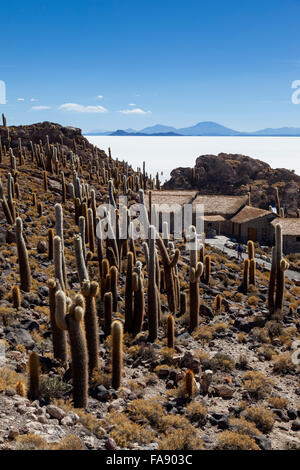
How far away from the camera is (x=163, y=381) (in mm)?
12797

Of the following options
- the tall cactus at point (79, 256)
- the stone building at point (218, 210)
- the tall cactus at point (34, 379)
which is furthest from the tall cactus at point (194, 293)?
the stone building at point (218, 210)

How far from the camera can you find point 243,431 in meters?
10.0

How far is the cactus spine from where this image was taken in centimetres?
1095

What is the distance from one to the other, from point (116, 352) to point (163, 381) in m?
2.55

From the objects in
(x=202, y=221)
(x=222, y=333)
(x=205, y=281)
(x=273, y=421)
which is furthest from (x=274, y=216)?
(x=273, y=421)

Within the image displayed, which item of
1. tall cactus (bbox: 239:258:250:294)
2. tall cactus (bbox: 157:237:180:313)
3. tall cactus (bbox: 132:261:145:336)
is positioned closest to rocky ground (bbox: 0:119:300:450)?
tall cactus (bbox: 132:261:145:336)

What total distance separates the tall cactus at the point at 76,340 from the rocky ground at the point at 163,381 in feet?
1.19

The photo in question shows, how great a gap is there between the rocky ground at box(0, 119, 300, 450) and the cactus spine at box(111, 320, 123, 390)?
281 millimetres

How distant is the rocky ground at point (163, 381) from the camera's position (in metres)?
8.94

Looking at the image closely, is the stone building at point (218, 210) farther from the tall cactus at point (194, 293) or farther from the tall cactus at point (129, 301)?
the tall cactus at point (129, 301)

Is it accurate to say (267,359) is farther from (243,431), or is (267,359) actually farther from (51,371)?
(51,371)

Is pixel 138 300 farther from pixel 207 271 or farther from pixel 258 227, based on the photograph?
pixel 258 227

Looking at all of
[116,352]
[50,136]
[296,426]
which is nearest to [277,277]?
[296,426]

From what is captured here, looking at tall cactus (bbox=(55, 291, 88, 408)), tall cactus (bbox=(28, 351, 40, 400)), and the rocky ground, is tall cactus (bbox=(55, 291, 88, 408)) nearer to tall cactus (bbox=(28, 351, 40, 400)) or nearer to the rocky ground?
the rocky ground
